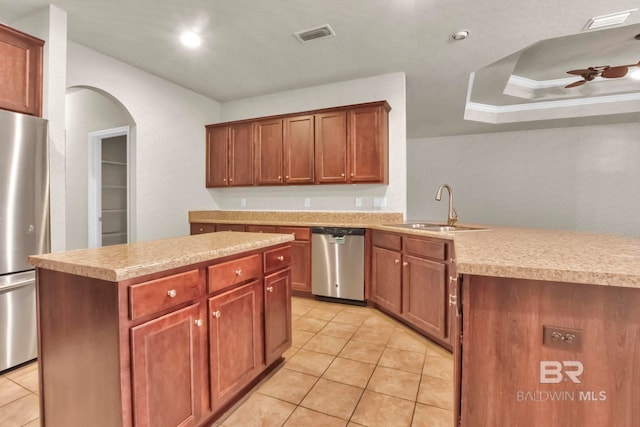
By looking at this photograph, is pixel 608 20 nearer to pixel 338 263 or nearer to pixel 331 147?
pixel 331 147

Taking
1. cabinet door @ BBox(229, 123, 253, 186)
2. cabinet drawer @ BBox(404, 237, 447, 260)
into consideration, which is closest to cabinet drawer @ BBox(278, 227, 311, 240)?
cabinet door @ BBox(229, 123, 253, 186)

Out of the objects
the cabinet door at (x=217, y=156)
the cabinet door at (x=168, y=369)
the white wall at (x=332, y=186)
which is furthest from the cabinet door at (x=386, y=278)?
the cabinet door at (x=217, y=156)

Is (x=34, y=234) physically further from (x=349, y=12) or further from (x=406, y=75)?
(x=406, y=75)

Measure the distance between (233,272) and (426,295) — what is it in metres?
1.70

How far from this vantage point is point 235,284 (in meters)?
1.61

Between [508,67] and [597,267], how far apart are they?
137 inches

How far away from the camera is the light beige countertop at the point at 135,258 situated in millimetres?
1091

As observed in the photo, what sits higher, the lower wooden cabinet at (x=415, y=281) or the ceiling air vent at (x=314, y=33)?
the ceiling air vent at (x=314, y=33)

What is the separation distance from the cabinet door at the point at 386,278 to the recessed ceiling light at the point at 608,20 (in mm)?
2560

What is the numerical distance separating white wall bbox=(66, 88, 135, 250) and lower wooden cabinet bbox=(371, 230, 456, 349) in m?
3.72

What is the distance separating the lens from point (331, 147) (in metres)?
3.62

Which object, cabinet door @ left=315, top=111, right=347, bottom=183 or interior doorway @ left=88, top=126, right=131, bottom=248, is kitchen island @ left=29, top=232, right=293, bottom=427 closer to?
cabinet door @ left=315, top=111, right=347, bottom=183

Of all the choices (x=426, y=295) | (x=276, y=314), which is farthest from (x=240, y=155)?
(x=426, y=295)

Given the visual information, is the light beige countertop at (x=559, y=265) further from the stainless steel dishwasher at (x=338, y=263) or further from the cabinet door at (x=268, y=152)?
the cabinet door at (x=268, y=152)
